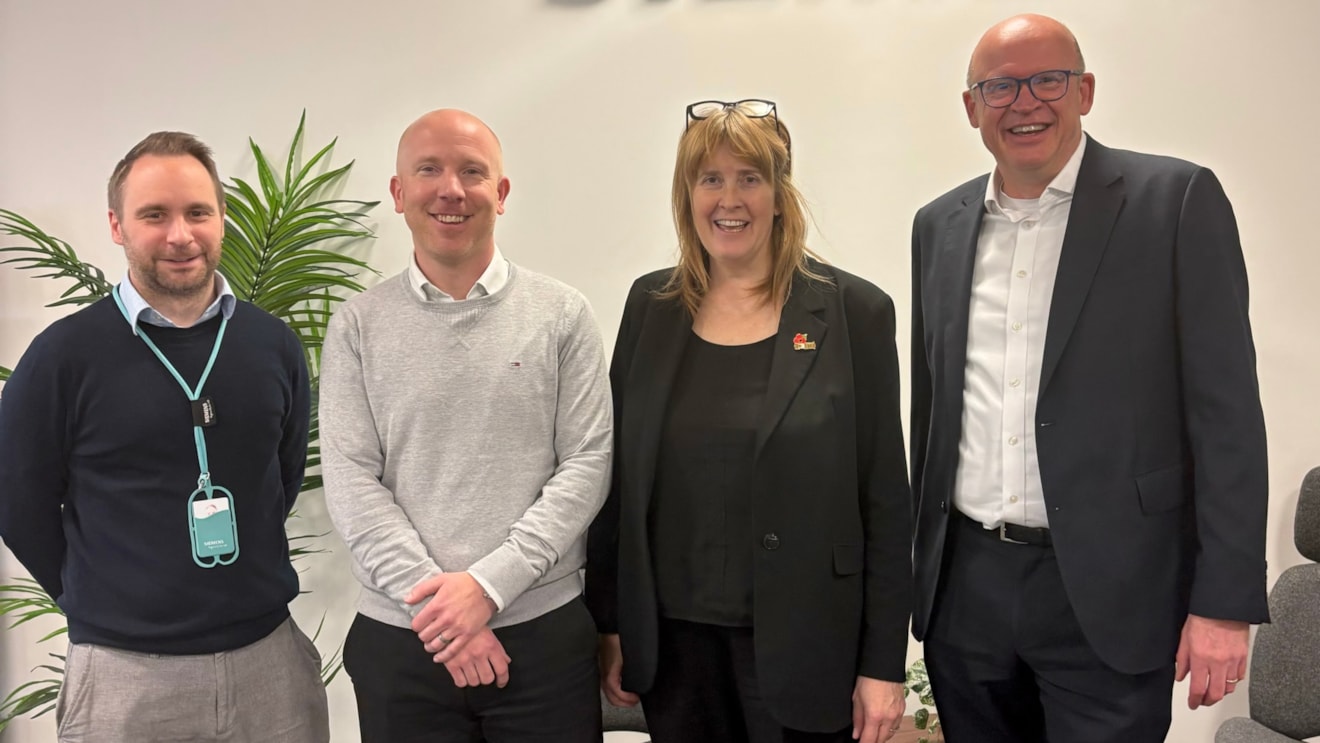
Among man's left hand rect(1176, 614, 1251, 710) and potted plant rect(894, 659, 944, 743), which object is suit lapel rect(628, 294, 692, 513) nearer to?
man's left hand rect(1176, 614, 1251, 710)

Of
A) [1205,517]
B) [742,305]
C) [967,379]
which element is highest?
[742,305]

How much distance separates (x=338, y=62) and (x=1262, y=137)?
124 inches

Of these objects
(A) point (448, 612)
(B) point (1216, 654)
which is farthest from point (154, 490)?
(B) point (1216, 654)

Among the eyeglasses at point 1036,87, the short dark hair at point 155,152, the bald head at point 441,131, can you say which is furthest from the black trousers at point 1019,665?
the short dark hair at point 155,152

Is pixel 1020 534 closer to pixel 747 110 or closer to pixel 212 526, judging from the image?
pixel 747 110

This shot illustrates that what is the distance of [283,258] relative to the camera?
2973 millimetres

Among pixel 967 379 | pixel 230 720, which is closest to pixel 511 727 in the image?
pixel 230 720

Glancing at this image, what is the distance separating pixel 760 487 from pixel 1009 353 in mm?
553

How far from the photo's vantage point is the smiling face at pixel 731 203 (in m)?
1.77

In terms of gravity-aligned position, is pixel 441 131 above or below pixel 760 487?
above

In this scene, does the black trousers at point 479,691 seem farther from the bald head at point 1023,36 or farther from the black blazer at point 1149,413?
the bald head at point 1023,36

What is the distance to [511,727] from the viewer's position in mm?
1708

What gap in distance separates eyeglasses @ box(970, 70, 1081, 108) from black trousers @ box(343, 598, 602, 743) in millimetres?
1294

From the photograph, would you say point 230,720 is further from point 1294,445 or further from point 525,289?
point 1294,445
